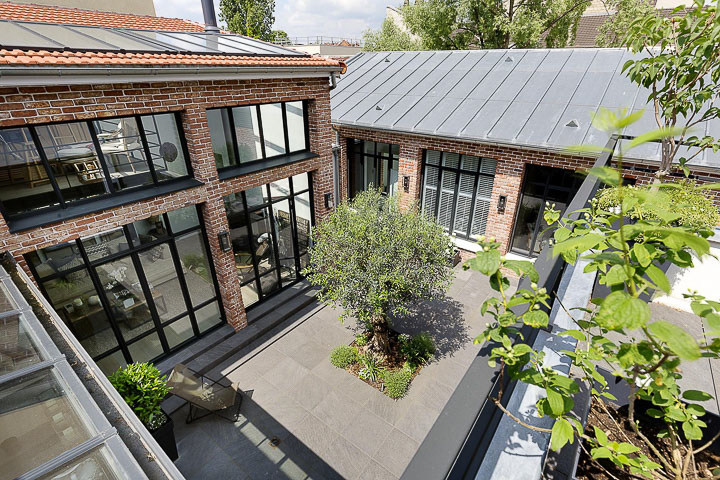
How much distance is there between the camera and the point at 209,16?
8172 millimetres

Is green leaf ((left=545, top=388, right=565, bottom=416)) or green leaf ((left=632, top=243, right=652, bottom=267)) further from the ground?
green leaf ((left=632, top=243, right=652, bottom=267))

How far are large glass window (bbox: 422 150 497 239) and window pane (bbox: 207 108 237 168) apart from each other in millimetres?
5543

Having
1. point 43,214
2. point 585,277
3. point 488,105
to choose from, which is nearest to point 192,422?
point 43,214

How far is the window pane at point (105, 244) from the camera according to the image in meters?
5.52

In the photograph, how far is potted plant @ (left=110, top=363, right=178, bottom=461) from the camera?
5.24m

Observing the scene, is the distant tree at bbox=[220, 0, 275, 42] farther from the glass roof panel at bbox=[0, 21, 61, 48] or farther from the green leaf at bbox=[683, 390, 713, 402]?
the green leaf at bbox=[683, 390, 713, 402]

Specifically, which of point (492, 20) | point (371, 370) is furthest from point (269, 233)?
point (492, 20)

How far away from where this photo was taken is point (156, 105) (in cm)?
547

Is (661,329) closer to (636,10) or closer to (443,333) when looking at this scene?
(443,333)

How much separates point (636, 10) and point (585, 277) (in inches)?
939

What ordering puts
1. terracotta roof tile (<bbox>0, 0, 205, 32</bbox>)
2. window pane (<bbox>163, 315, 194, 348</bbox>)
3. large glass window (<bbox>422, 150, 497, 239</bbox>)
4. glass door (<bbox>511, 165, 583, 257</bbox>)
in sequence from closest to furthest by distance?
terracotta roof tile (<bbox>0, 0, 205, 32</bbox>) → window pane (<bbox>163, 315, 194, 348</bbox>) → glass door (<bbox>511, 165, 583, 257</bbox>) → large glass window (<bbox>422, 150, 497, 239</bbox>)

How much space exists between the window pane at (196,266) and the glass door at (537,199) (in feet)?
24.7

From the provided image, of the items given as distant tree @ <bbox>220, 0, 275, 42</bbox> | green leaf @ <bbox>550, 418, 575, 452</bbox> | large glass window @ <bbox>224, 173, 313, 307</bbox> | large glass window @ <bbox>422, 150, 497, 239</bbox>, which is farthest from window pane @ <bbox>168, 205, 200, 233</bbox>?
distant tree @ <bbox>220, 0, 275, 42</bbox>

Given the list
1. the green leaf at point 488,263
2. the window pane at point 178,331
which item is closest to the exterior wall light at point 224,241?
the window pane at point 178,331
